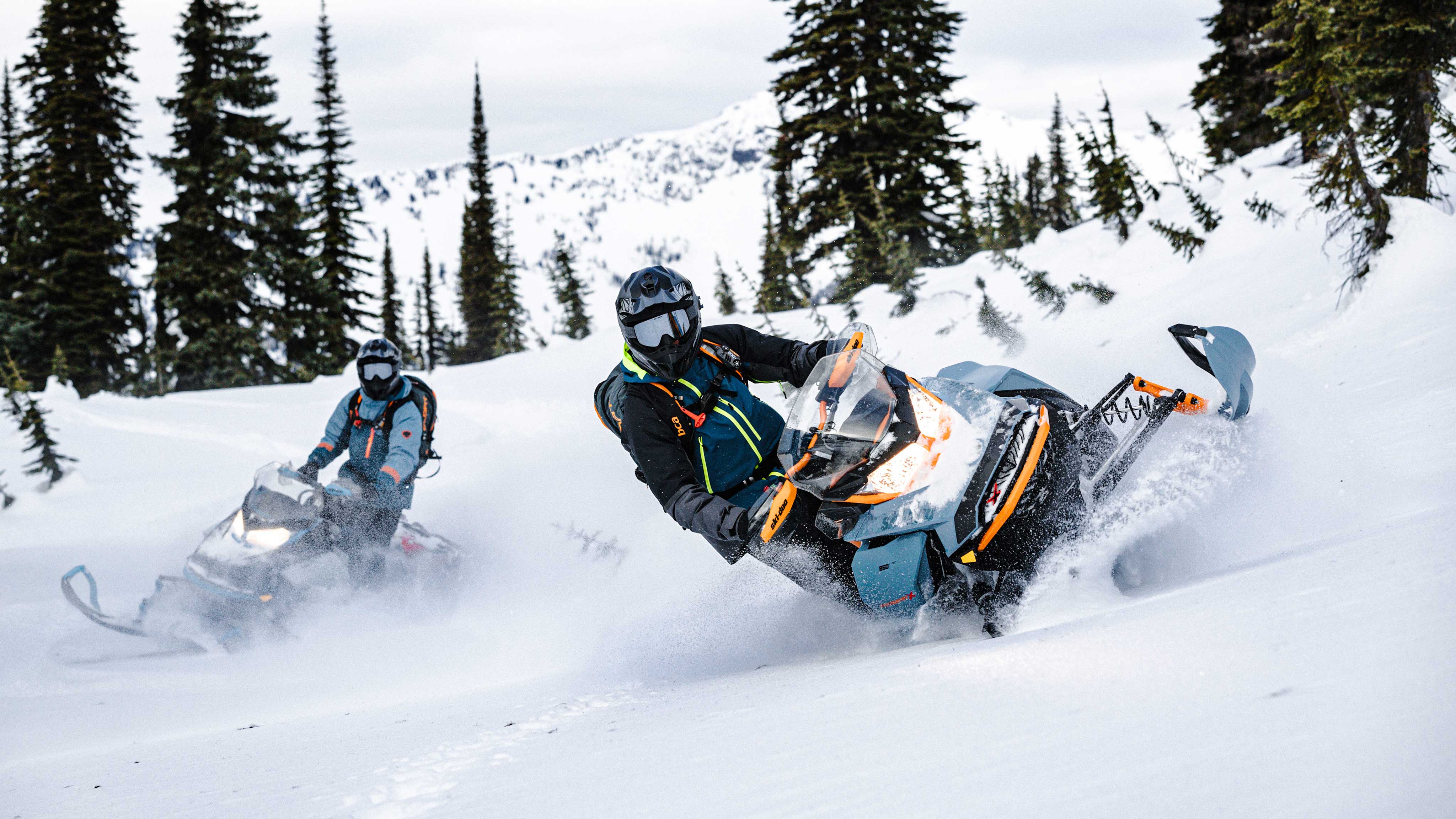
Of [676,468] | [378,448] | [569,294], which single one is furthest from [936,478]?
[569,294]

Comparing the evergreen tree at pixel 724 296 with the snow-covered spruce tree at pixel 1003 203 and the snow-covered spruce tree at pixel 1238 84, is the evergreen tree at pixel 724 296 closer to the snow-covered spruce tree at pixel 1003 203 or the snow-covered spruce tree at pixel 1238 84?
the snow-covered spruce tree at pixel 1003 203

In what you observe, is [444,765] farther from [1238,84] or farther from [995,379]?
[1238,84]

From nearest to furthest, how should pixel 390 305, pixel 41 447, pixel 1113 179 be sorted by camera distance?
1. pixel 41 447
2. pixel 1113 179
3. pixel 390 305

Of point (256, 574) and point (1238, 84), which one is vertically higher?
point (1238, 84)

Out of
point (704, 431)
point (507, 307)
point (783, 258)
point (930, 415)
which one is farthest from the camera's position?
point (507, 307)

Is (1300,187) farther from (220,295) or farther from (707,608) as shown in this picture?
(220,295)

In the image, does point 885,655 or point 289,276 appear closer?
point 885,655

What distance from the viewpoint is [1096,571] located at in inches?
136

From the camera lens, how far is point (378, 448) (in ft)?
23.0

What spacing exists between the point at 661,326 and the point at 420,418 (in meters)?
3.52

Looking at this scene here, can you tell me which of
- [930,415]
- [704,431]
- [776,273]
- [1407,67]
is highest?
[1407,67]

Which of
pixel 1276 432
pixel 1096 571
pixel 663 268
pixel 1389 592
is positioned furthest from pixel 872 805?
pixel 1276 432

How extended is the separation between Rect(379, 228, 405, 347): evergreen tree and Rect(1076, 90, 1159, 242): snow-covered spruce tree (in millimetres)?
34977

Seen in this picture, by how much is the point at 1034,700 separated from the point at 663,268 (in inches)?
114
